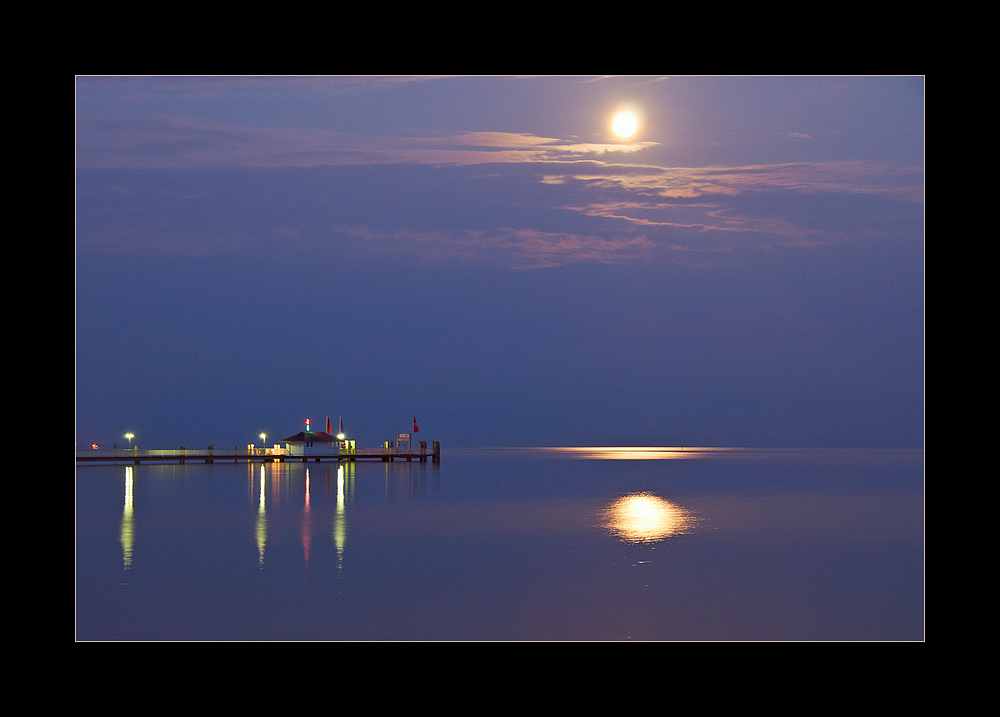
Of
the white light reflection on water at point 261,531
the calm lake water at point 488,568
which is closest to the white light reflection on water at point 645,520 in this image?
the calm lake water at point 488,568

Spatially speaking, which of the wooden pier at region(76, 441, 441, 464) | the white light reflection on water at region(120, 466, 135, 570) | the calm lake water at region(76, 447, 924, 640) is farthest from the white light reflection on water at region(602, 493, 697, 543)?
the wooden pier at region(76, 441, 441, 464)

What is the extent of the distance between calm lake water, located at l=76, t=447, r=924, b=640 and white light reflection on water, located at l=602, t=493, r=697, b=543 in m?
0.13

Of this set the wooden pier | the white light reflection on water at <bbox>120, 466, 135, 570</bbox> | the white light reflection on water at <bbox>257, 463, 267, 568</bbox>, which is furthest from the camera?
the wooden pier

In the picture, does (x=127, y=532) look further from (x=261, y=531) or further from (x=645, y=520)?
(x=645, y=520)

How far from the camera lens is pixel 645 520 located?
30562mm

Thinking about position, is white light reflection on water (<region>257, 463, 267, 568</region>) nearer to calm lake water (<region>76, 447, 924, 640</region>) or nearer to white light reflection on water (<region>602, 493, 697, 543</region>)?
calm lake water (<region>76, 447, 924, 640</region>)

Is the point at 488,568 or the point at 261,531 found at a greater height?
the point at 488,568

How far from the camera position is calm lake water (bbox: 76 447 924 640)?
15.4 metres

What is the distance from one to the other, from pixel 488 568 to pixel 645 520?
1171cm

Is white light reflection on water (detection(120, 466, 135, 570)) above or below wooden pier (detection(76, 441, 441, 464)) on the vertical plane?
above

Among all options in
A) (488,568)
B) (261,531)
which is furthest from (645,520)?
(261,531)
